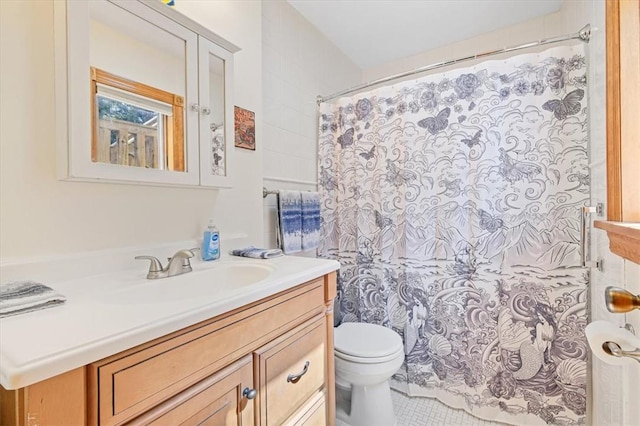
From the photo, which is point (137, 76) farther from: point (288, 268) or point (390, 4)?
point (390, 4)

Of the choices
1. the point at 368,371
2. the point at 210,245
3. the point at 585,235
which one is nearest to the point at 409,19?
the point at 585,235

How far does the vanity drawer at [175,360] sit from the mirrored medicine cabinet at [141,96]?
621 millimetres

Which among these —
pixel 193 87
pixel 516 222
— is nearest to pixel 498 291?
pixel 516 222

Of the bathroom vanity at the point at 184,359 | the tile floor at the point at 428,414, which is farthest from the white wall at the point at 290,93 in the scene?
the tile floor at the point at 428,414

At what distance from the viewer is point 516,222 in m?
1.54

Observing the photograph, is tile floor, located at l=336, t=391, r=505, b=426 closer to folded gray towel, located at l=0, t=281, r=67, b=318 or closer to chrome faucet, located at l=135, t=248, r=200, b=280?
chrome faucet, located at l=135, t=248, r=200, b=280

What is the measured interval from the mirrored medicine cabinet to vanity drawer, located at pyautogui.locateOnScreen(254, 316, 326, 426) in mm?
723

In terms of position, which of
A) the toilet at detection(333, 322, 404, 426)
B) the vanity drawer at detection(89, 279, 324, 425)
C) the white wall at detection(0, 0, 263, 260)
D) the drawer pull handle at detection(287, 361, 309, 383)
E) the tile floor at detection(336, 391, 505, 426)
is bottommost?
the tile floor at detection(336, 391, 505, 426)

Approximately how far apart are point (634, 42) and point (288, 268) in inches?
48.1

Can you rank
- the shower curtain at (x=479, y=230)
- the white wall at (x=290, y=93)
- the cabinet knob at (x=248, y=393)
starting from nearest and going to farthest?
the cabinet knob at (x=248, y=393) < the shower curtain at (x=479, y=230) < the white wall at (x=290, y=93)

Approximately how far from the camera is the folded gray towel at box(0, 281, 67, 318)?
0.64 m

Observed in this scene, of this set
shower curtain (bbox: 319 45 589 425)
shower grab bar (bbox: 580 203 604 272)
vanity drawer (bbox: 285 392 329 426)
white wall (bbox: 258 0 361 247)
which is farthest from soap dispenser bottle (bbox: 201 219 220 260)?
shower grab bar (bbox: 580 203 604 272)

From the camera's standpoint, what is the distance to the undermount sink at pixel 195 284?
35.1 inches

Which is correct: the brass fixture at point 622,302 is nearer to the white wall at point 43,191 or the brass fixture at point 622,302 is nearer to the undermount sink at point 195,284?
the undermount sink at point 195,284
